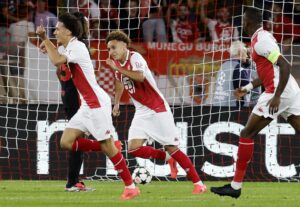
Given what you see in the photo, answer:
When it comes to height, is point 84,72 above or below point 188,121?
above

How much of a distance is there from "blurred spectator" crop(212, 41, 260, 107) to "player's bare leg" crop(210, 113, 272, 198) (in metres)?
4.36

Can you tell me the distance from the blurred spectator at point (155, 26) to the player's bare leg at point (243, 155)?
24.4 feet

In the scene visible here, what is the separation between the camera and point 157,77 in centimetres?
1861

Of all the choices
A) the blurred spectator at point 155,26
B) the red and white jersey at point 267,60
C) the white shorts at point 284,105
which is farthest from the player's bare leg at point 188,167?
the blurred spectator at point 155,26

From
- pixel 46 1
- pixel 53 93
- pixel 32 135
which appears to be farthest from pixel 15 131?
pixel 46 1

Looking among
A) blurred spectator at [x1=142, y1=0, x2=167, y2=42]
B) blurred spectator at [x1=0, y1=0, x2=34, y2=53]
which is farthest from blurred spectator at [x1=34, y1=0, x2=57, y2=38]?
blurred spectator at [x1=142, y1=0, x2=167, y2=42]

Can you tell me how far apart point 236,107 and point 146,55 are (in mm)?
2626

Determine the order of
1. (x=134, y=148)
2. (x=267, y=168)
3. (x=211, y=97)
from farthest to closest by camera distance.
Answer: (x=211, y=97) → (x=267, y=168) → (x=134, y=148)

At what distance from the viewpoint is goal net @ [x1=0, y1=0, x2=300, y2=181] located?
16.5 metres

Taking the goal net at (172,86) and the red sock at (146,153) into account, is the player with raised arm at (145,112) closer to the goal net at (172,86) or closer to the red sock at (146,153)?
the red sock at (146,153)

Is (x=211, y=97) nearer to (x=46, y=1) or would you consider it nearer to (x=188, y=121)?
(x=188, y=121)

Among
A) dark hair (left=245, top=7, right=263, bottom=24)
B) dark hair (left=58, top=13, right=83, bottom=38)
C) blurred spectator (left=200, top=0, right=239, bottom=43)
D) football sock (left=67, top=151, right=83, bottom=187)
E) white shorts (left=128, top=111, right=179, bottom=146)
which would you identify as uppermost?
dark hair (left=245, top=7, right=263, bottom=24)

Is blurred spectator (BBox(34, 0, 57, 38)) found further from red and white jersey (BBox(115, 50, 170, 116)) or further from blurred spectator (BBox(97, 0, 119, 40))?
red and white jersey (BBox(115, 50, 170, 116))

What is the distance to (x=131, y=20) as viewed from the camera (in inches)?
747
